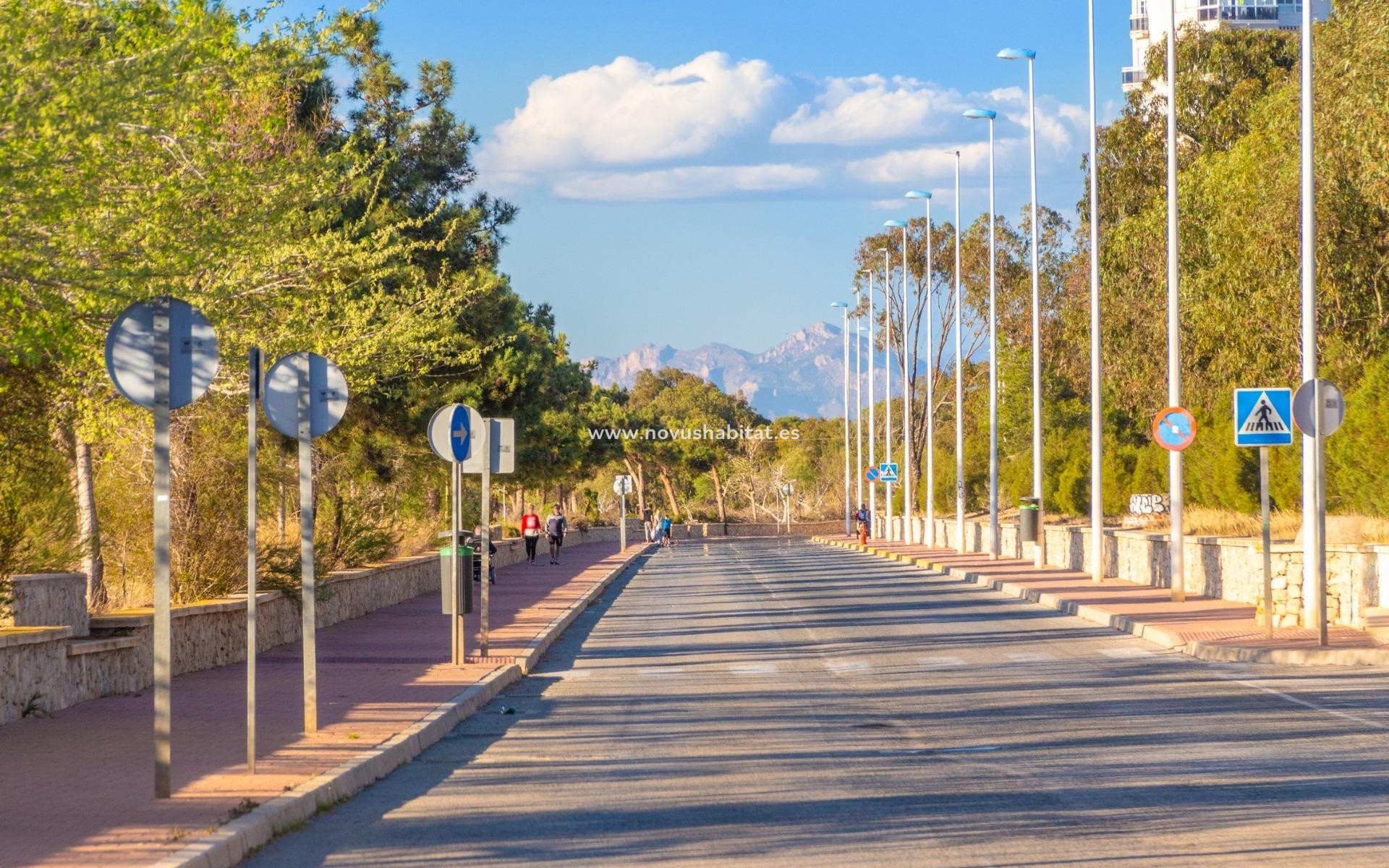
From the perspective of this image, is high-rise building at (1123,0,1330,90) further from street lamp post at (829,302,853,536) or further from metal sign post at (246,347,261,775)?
metal sign post at (246,347,261,775)

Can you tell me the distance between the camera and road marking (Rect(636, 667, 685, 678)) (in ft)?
59.5

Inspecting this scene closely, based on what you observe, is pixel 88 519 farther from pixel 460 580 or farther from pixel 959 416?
pixel 959 416

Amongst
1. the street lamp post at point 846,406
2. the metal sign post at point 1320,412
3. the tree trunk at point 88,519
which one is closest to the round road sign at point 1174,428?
the metal sign post at point 1320,412

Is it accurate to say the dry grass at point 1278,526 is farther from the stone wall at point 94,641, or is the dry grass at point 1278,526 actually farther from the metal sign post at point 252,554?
the metal sign post at point 252,554

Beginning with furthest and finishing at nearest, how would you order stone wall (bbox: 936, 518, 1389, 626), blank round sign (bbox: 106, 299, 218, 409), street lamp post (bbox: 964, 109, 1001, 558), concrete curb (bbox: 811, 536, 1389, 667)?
street lamp post (bbox: 964, 109, 1001, 558) → stone wall (bbox: 936, 518, 1389, 626) → concrete curb (bbox: 811, 536, 1389, 667) → blank round sign (bbox: 106, 299, 218, 409)

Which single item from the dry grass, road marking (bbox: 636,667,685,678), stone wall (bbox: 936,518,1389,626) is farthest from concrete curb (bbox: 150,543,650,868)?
the dry grass

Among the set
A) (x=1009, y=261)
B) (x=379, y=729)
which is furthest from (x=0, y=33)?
(x=1009, y=261)

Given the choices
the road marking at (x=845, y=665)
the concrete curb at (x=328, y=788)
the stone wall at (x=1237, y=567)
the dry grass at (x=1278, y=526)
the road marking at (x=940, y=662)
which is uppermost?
the dry grass at (x=1278, y=526)

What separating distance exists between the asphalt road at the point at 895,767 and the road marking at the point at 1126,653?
9 cm

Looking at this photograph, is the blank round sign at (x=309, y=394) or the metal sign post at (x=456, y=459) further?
the metal sign post at (x=456, y=459)

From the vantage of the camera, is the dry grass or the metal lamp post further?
the metal lamp post

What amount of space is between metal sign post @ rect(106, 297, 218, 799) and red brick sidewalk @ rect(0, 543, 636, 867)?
52 cm

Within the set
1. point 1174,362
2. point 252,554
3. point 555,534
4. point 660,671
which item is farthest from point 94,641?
point 555,534

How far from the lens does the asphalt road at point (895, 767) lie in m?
8.55
